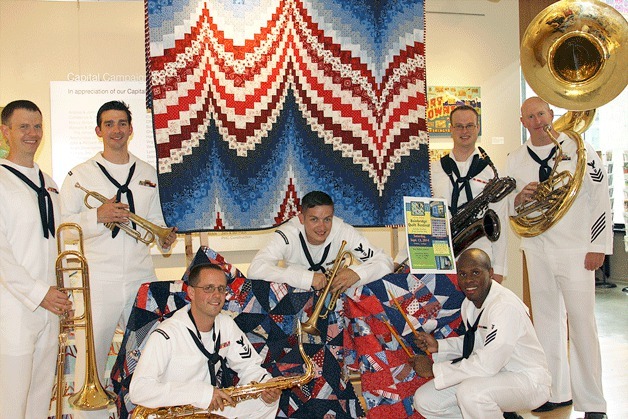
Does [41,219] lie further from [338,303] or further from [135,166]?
[338,303]

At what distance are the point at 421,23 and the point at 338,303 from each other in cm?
222

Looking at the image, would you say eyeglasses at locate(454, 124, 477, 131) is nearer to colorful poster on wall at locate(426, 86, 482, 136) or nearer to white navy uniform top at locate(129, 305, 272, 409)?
white navy uniform top at locate(129, 305, 272, 409)

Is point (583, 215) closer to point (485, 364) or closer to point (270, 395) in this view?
point (485, 364)

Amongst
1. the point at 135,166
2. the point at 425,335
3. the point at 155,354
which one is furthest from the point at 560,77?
the point at 155,354

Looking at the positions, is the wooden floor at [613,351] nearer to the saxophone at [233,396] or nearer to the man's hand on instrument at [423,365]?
the man's hand on instrument at [423,365]

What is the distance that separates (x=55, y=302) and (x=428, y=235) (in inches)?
93.6

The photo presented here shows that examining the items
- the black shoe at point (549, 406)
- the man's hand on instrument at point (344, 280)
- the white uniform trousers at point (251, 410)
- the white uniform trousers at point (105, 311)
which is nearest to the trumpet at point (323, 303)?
the man's hand on instrument at point (344, 280)

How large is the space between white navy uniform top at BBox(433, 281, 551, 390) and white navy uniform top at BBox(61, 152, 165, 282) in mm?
1946

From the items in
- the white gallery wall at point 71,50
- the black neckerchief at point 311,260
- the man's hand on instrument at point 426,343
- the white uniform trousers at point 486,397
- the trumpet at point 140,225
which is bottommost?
the white uniform trousers at point 486,397

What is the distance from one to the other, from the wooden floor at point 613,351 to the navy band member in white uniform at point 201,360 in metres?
2.23

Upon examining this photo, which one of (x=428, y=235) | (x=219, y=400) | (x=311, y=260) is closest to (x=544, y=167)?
(x=428, y=235)

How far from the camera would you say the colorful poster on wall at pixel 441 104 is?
7.53 m

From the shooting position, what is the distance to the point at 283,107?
4.93 metres

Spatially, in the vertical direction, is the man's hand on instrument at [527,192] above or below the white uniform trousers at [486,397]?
above
